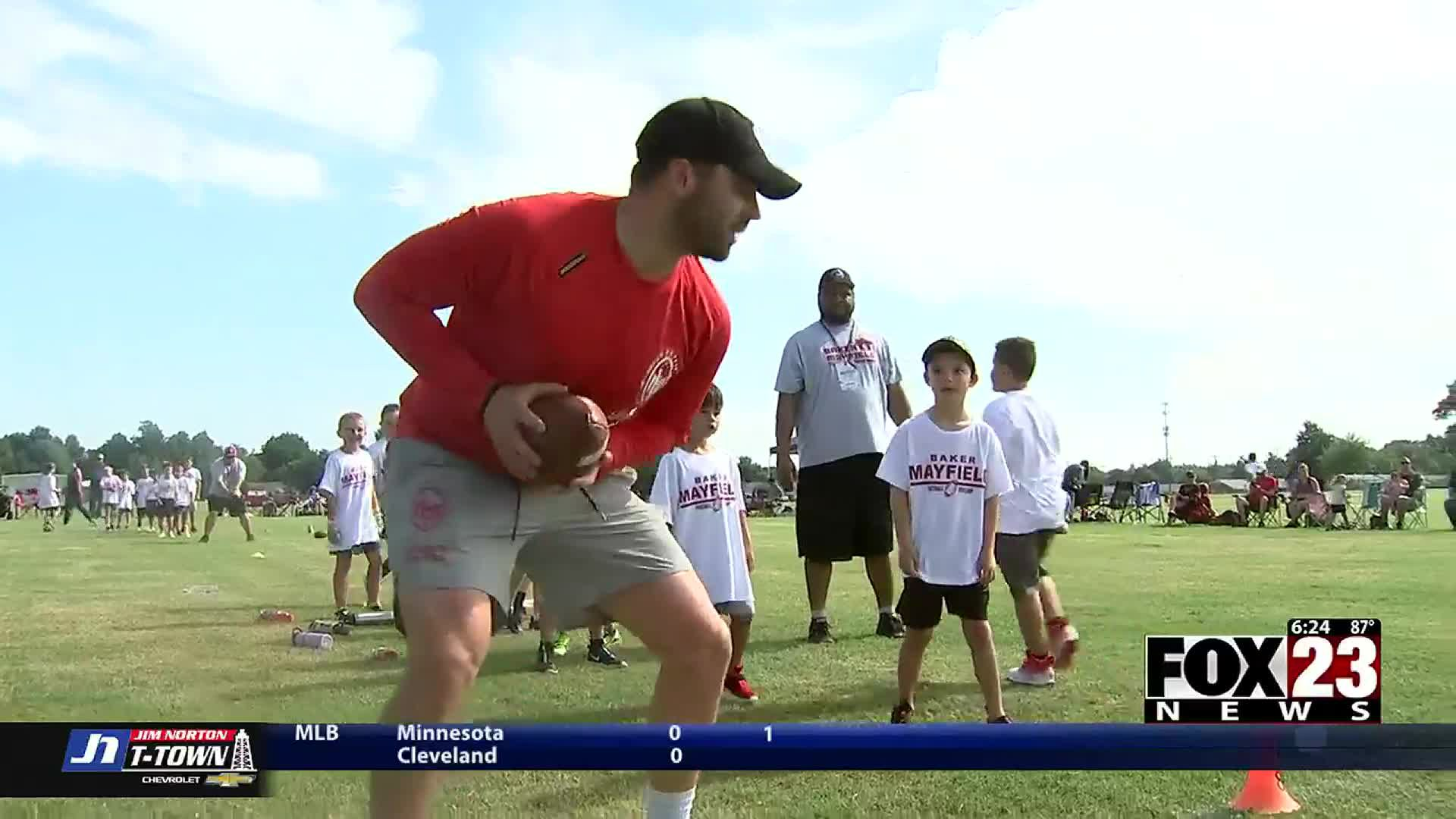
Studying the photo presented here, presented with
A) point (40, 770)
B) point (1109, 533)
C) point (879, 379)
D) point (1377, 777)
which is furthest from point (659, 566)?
point (1109, 533)

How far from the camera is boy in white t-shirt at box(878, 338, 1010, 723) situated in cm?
353

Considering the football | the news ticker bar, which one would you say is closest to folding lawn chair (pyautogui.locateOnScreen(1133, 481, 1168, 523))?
the news ticker bar

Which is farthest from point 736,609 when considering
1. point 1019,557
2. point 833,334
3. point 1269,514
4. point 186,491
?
point 1269,514

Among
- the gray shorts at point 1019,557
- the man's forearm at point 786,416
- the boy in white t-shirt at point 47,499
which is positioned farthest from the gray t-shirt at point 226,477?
the gray shorts at point 1019,557

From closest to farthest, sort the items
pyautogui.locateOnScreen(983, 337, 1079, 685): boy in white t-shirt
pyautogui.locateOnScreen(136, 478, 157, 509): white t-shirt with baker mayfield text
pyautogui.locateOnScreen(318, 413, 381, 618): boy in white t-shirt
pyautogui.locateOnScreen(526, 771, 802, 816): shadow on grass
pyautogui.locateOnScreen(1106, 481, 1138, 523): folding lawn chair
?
pyautogui.locateOnScreen(526, 771, 802, 816): shadow on grass → pyautogui.locateOnScreen(983, 337, 1079, 685): boy in white t-shirt → pyautogui.locateOnScreen(318, 413, 381, 618): boy in white t-shirt → pyautogui.locateOnScreen(136, 478, 157, 509): white t-shirt with baker mayfield text → pyautogui.locateOnScreen(1106, 481, 1138, 523): folding lawn chair

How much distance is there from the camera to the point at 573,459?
6.65 feet

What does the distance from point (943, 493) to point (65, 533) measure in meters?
15.5

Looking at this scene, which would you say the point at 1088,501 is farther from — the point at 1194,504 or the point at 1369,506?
the point at 1369,506

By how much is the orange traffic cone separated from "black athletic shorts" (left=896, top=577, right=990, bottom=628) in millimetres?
899

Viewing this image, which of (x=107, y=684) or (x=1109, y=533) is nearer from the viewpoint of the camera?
(x=107, y=684)

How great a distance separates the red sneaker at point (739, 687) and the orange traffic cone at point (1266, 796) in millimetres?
1585

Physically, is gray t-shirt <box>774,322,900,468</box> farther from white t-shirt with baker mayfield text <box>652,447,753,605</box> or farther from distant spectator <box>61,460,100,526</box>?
distant spectator <box>61,460,100,526</box>

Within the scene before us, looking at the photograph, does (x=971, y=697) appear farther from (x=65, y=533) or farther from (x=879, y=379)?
(x=65, y=533)

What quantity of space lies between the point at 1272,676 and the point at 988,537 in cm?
102
